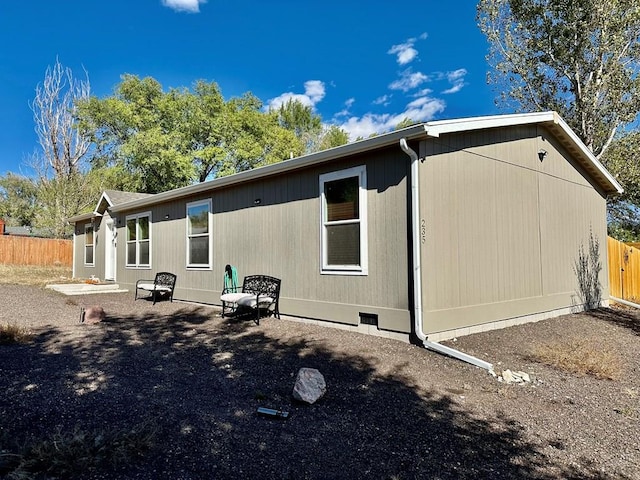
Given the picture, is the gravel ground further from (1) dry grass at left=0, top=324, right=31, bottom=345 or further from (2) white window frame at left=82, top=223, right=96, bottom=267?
(2) white window frame at left=82, top=223, right=96, bottom=267

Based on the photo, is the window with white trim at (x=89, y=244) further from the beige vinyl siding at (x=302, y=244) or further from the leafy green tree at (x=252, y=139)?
the leafy green tree at (x=252, y=139)

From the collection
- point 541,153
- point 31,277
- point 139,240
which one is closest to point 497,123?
point 541,153

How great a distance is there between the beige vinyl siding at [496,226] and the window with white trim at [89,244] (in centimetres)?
1343

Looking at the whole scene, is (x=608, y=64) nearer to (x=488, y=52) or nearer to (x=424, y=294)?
(x=488, y=52)

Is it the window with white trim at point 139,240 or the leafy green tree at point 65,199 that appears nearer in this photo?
the window with white trim at point 139,240

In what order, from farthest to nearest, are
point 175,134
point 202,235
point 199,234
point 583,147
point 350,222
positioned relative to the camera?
point 175,134 → point 199,234 → point 202,235 → point 583,147 → point 350,222

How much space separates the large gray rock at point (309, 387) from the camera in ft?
11.8

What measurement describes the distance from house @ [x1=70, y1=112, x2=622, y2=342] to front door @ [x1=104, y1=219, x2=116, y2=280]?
4397 millimetres

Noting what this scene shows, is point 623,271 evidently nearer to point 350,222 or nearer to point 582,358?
point 582,358

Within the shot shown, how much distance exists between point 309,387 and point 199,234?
6712 millimetres

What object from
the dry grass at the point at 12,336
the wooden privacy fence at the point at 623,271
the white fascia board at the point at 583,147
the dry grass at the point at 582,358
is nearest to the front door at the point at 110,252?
the dry grass at the point at 12,336

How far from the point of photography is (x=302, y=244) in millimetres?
7137

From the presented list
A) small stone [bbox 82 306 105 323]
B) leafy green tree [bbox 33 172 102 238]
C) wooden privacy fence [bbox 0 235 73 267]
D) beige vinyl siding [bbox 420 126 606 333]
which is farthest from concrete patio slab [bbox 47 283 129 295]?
leafy green tree [bbox 33 172 102 238]

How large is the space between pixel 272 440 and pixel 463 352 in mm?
3225
